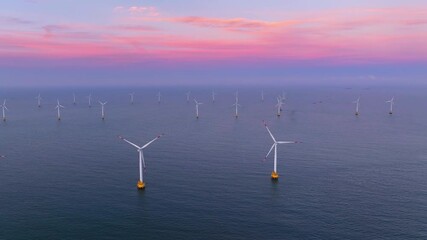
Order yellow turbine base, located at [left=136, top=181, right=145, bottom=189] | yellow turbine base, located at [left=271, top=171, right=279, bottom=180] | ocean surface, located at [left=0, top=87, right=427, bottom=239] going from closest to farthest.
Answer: ocean surface, located at [left=0, top=87, right=427, bottom=239]
yellow turbine base, located at [left=136, top=181, right=145, bottom=189]
yellow turbine base, located at [left=271, top=171, right=279, bottom=180]

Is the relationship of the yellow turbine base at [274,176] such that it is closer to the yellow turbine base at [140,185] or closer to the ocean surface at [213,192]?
the ocean surface at [213,192]

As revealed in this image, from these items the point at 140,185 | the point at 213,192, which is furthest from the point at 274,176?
the point at 140,185

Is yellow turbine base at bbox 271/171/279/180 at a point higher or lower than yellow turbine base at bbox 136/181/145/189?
higher

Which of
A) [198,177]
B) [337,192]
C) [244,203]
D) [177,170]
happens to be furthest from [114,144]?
[337,192]

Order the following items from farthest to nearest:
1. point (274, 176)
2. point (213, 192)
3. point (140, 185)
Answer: point (274, 176)
point (140, 185)
point (213, 192)

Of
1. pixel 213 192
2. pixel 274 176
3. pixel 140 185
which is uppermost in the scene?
pixel 274 176

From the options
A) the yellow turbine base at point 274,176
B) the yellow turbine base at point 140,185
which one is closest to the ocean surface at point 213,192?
the yellow turbine base at point 140,185

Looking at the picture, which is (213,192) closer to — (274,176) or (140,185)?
(140,185)

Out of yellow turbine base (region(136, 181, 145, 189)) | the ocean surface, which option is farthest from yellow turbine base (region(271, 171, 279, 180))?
yellow turbine base (region(136, 181, 145, 189))

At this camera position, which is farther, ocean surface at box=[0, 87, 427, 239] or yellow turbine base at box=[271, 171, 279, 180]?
yellow turbine base at box=[271, 171, 279, 180]

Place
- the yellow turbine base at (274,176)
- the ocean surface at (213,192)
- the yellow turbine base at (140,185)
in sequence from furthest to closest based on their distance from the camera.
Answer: the yellow turbine base at (274,176) → the yellow turbine base at (140,185) → the ocean surface at (213,192)

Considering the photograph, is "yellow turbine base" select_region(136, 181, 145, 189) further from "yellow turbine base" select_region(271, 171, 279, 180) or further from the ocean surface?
"yellow turbine base" select_region(271, 171, 279, 180)
